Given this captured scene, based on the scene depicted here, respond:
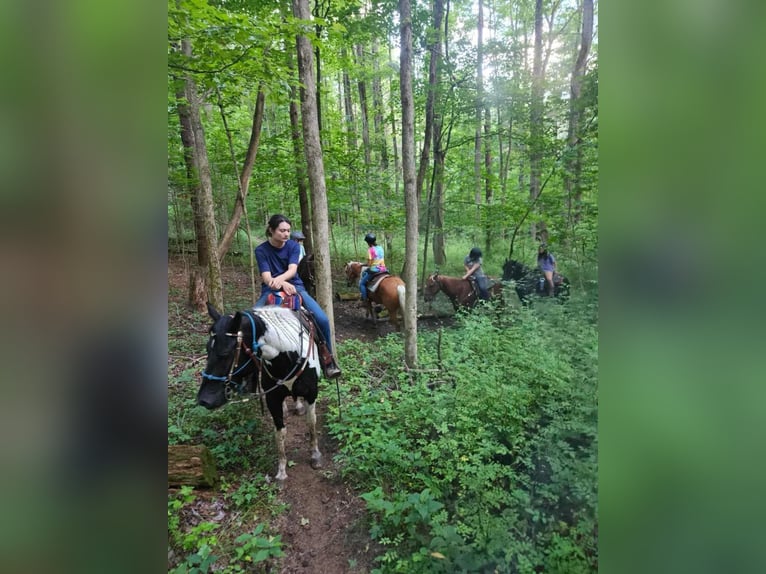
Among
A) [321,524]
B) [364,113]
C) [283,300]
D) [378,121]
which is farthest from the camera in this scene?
[378,121]

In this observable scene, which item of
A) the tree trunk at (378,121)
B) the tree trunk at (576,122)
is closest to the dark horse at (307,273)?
the tree trunk at (378,121)

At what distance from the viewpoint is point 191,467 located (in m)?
2.86

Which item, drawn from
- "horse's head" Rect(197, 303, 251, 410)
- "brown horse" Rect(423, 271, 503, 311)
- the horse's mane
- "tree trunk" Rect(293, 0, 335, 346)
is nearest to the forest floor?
"horse's head" Rect(197, 303, 251, 410)

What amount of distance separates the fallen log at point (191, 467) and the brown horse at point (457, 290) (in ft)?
19.8

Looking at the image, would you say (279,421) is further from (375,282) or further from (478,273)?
(478,273)

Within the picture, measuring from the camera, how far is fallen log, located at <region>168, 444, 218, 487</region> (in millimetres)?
2820

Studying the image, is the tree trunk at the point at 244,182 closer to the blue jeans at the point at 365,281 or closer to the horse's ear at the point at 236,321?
the blue jeans at the point at 365,281

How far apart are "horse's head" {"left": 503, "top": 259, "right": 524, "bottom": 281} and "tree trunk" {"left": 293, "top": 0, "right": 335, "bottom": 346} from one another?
4.03 m

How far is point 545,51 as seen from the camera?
6.85 feet

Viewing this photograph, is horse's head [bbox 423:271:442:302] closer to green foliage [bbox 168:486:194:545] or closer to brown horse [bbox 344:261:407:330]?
brown horse [bbox 344:261:407:330]

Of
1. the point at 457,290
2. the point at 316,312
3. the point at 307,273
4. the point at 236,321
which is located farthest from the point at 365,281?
the point at 236,321

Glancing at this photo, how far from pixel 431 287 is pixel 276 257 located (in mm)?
5446
